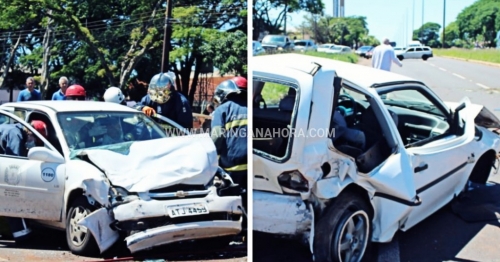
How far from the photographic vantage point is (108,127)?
234cm

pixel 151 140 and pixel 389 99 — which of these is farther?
pixel 389 99

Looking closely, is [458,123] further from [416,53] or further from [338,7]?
[338,7]

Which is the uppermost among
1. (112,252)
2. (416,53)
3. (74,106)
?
(416,53)

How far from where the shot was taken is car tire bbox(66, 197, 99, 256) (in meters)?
2.23

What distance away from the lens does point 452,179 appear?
2.58m

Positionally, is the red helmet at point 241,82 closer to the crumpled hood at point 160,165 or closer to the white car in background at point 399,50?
the crumpled hood at point 160,165

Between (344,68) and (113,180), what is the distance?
98cm

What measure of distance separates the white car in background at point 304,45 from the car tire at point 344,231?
21.7 inches

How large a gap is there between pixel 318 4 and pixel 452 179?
104 cm

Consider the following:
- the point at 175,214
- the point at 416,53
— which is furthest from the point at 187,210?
the point at 416,53

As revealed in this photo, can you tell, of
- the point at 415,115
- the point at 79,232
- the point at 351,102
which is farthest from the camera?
the point at 415,115

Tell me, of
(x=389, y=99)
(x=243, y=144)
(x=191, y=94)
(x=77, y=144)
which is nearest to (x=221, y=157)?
(x=243, y=144)

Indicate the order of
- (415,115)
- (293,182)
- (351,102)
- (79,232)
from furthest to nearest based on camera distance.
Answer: (415,115) < (351,102) < (79,232) < (293,182)

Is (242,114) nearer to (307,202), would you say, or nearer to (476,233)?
(307,202)
